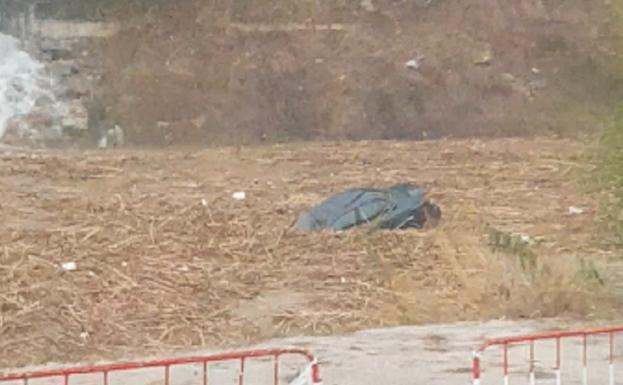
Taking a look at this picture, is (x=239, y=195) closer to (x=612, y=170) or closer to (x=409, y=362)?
(x=409, y=362)

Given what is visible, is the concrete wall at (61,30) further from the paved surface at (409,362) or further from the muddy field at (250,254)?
the paved surface at (409,362)

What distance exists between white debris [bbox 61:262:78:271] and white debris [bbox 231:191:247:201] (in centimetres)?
315

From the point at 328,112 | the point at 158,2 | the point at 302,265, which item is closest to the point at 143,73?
the point at 158,2

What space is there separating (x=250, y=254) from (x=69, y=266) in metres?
1.65

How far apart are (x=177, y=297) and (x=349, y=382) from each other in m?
2.49

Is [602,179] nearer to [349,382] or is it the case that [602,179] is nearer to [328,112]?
[349,382]

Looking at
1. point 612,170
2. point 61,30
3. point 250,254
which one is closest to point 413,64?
point 61,30

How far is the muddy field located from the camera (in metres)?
8.92

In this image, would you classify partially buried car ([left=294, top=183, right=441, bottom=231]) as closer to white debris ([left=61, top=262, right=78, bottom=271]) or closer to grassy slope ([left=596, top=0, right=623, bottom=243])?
white debris ([left=61, top=262, right=78, bottom=271])

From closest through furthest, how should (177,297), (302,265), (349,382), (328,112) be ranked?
1. (349,382)
2. (177,297)
3. (302,265)
4. (328,112)

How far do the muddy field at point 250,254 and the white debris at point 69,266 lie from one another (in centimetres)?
2

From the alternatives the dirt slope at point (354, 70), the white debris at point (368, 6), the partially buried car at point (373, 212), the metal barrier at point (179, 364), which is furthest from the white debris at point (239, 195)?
the white debris at point (368, 6)

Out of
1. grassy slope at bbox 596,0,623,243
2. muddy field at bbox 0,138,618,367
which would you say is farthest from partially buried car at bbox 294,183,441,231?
grassy slope at bbox 596,0,623,243

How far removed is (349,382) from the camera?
7352 mm
